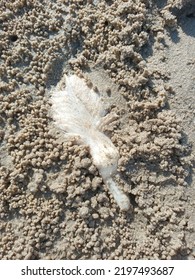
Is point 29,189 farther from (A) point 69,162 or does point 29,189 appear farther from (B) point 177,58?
(B) point 177,58

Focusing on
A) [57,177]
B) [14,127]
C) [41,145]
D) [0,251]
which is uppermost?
[14,127]

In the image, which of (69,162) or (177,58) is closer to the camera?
(69,162)

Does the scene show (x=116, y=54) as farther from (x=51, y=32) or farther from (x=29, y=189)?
(x=29, y=189)

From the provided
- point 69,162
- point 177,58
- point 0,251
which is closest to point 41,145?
point 69,162

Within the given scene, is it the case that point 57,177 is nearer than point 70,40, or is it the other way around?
point 57,177

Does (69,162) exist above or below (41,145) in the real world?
below

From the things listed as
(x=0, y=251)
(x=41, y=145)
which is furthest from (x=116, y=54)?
(x=0, y=251)
